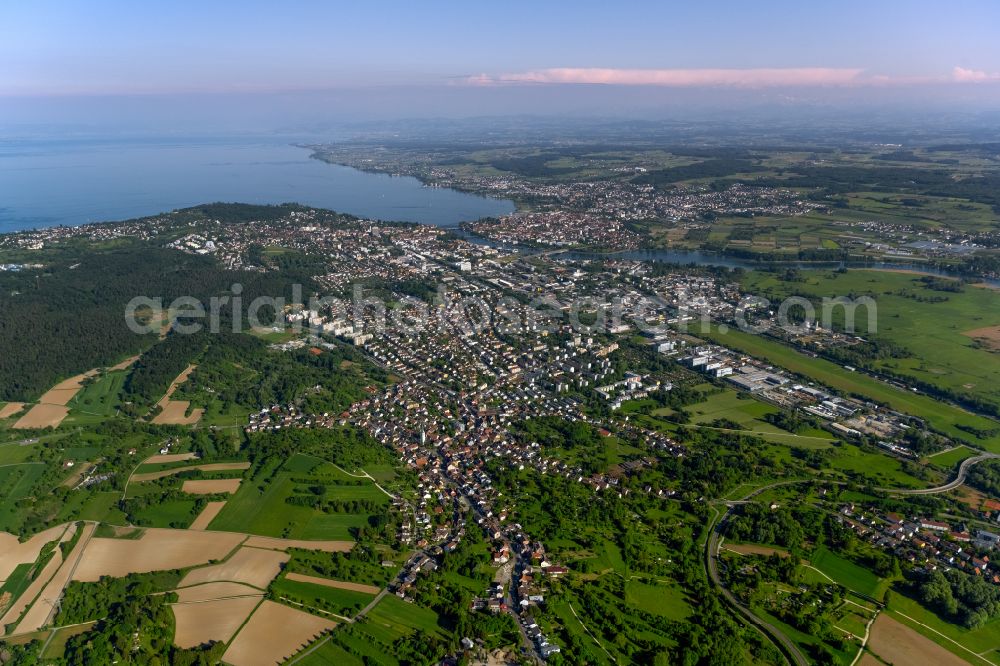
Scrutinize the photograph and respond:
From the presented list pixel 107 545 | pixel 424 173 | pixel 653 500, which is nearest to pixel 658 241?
pixel 653 500

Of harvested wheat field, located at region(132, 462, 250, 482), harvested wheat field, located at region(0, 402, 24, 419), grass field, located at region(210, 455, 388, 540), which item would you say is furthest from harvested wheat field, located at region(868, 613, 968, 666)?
harvested wheat field, located at region(0, 402, 24, 419)

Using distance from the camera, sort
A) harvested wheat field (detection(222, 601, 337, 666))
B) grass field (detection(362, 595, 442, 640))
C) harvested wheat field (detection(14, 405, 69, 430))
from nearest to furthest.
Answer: harvested wheat field (detection(222, 601, 337, 666)), grass field (detection(362, 595, 442, 640)), harvested wheat field (detection(14, 405, 69, 430))

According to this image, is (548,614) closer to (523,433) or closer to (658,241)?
(523,433)

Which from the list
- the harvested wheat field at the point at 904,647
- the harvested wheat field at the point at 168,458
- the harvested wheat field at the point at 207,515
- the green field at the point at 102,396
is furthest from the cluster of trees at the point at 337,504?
the harvested wheat field at the point at 904,647

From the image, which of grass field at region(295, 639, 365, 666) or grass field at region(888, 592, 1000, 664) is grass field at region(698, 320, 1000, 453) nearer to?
grass field at region(888, 592, 1000, 664)

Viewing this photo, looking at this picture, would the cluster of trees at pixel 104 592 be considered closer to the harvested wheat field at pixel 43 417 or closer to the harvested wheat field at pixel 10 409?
the harvested wheat field at pixel 43 417
